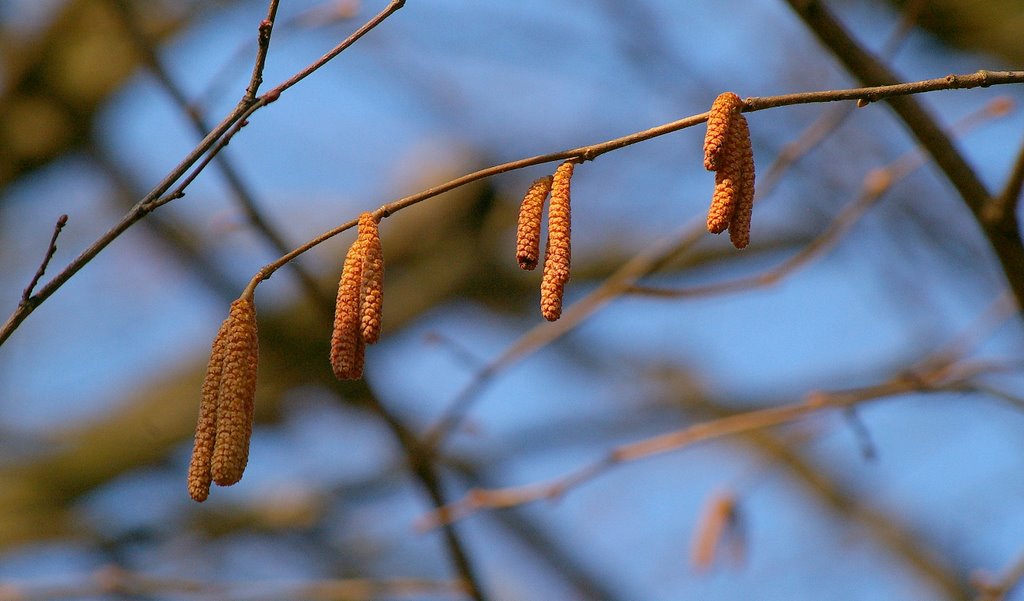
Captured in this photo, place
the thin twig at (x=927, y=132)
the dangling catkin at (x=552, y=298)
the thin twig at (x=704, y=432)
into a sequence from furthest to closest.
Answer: the thin twig at (x=704, y=432) < the thin twig at (x=927, y=132) < the dangling catkin at (x=552, y=298)

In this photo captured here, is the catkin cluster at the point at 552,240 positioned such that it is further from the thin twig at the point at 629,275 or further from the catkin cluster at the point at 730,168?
the thin twig at the point at 629,275

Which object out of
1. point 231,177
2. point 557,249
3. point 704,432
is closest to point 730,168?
point 557,249

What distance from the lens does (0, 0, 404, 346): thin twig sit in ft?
3.47

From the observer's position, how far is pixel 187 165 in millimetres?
1063

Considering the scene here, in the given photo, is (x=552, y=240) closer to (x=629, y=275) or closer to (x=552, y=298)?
(x=552, y=298)

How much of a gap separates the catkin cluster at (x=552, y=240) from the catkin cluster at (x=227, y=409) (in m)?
0.28

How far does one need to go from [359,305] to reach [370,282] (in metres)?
0.02

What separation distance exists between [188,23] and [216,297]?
3.77 ft

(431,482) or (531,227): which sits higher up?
(431,482)

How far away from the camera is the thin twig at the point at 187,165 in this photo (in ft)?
3.47

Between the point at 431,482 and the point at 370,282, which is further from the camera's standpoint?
the point at 431,482

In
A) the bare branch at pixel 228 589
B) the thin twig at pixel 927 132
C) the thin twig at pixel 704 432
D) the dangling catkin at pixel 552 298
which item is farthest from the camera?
the bare branch at pixel 228 589

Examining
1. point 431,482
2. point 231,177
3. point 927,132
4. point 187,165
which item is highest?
point 231,177

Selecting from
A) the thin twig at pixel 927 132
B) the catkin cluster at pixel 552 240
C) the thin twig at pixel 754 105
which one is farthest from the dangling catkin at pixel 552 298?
the thin twig at pixel 927 132
